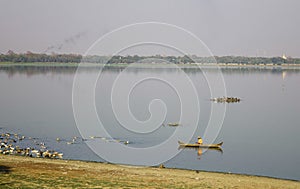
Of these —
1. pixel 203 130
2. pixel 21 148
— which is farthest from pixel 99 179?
pixel 203 130

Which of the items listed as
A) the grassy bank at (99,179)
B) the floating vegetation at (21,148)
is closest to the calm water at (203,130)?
the floating vegetation at (21,148)

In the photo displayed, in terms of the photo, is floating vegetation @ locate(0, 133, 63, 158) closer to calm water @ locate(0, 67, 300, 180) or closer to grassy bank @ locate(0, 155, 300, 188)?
calm water @ locate(0, 67, 300, 180)

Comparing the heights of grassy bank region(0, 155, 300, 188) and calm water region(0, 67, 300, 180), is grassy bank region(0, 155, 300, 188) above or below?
above

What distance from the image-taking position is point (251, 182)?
16.5 metres

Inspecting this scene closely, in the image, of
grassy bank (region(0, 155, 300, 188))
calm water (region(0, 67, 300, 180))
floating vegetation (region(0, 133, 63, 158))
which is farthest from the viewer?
calm water (region(0, 67, 300, 180))

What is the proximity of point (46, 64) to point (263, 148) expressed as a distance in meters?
169

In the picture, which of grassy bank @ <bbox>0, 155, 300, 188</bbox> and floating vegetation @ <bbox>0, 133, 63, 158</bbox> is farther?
floating vegetation @ <bbox>0, 133, 63, 158</bbox>

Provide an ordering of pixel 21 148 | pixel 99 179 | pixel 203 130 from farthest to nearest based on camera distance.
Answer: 1. pixel 203 130
2. pixel 21 148
3. pixel 99 179

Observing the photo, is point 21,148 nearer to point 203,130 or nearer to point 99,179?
point 99,179

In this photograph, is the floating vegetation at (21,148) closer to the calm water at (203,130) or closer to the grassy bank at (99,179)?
the calm water at (203,130)

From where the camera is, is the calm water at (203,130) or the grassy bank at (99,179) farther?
the calm water at (203,130)

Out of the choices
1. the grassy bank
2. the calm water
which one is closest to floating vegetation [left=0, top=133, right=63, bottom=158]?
the calm water

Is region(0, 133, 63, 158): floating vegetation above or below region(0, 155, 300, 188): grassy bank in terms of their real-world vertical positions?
below

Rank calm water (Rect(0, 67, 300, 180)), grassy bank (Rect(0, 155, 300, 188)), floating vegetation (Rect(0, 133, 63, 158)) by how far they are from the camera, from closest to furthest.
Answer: grassy bank (Rect(0, 155, 300, 188))
floating vegetation (Rect(0, 133, 63, 158))
calm water (Rect(0, 67, 300, 180))
